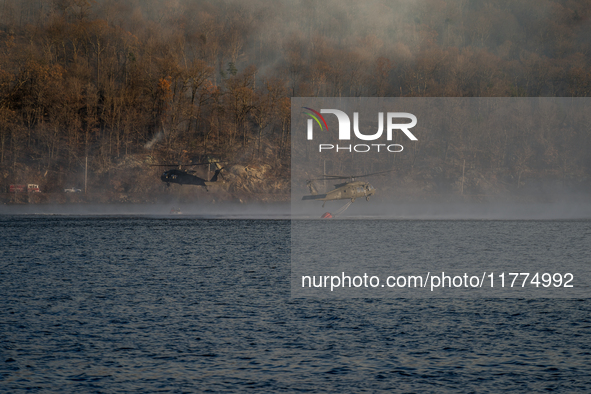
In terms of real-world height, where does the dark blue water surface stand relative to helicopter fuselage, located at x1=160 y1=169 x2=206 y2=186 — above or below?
below

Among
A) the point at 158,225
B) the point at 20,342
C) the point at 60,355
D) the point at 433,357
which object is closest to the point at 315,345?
the point at 433,357

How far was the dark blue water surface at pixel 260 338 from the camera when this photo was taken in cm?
2100

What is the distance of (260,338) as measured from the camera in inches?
1050

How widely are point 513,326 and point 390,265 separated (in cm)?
2364

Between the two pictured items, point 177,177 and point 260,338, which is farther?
point 177,177

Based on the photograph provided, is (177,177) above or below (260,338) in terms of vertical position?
above

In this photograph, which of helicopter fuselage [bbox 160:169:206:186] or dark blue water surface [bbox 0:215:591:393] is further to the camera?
helicopter fuselage [bbox 160:169:206:186]

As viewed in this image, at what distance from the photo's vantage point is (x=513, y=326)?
29.2 m

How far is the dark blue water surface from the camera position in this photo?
68.9ft

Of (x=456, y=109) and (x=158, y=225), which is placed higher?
(x=456, y=109)

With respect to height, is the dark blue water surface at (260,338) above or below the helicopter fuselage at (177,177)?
below

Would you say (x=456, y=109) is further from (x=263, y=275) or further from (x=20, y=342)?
(x=20, y=342)

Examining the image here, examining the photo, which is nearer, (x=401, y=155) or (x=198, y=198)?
(x=198, y=198)

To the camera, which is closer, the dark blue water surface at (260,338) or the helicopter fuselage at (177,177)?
the dark blue water surface at (260,338)
